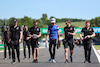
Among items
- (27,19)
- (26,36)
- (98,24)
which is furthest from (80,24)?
(26,36)

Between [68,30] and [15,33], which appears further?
[68,30]

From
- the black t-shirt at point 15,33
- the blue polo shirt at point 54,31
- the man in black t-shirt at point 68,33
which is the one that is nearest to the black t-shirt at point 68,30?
the man in black t-shirt at point 68,33

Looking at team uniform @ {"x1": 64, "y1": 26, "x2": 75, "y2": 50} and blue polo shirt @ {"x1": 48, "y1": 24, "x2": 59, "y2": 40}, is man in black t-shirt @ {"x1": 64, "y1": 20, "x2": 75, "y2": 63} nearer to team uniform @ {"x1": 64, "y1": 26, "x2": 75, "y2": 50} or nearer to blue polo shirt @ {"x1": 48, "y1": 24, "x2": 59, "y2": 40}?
team uniform @ {"x1": 64, "y1": 26, "x2": 75, "y2": 50}

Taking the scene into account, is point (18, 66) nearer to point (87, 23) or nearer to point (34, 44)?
point (34, 44)

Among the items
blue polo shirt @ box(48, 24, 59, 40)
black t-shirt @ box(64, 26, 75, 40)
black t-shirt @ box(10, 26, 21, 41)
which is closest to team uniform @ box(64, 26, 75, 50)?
black t-shirt @ box(64, 26, 75, 40)

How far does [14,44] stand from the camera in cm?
1184

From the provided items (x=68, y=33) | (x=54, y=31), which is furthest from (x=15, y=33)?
(x=68, y=33)

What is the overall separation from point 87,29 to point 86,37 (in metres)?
0.38

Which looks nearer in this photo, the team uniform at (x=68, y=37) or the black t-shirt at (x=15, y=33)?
the black t-shirt at (x=15, y=33)

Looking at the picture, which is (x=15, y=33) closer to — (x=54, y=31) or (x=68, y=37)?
(x=54, y=31)

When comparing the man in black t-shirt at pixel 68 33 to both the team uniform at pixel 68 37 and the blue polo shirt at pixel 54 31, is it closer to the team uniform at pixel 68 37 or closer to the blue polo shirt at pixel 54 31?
the team uniform at pixel 68 37

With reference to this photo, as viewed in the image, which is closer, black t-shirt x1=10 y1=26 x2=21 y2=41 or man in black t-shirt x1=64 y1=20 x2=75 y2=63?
black t-shirt x1=10 y1=26 x2=21 y2=41

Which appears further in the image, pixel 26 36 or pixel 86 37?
pixel 26 36

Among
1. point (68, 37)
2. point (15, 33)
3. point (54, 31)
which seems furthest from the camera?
point (68, 37)
